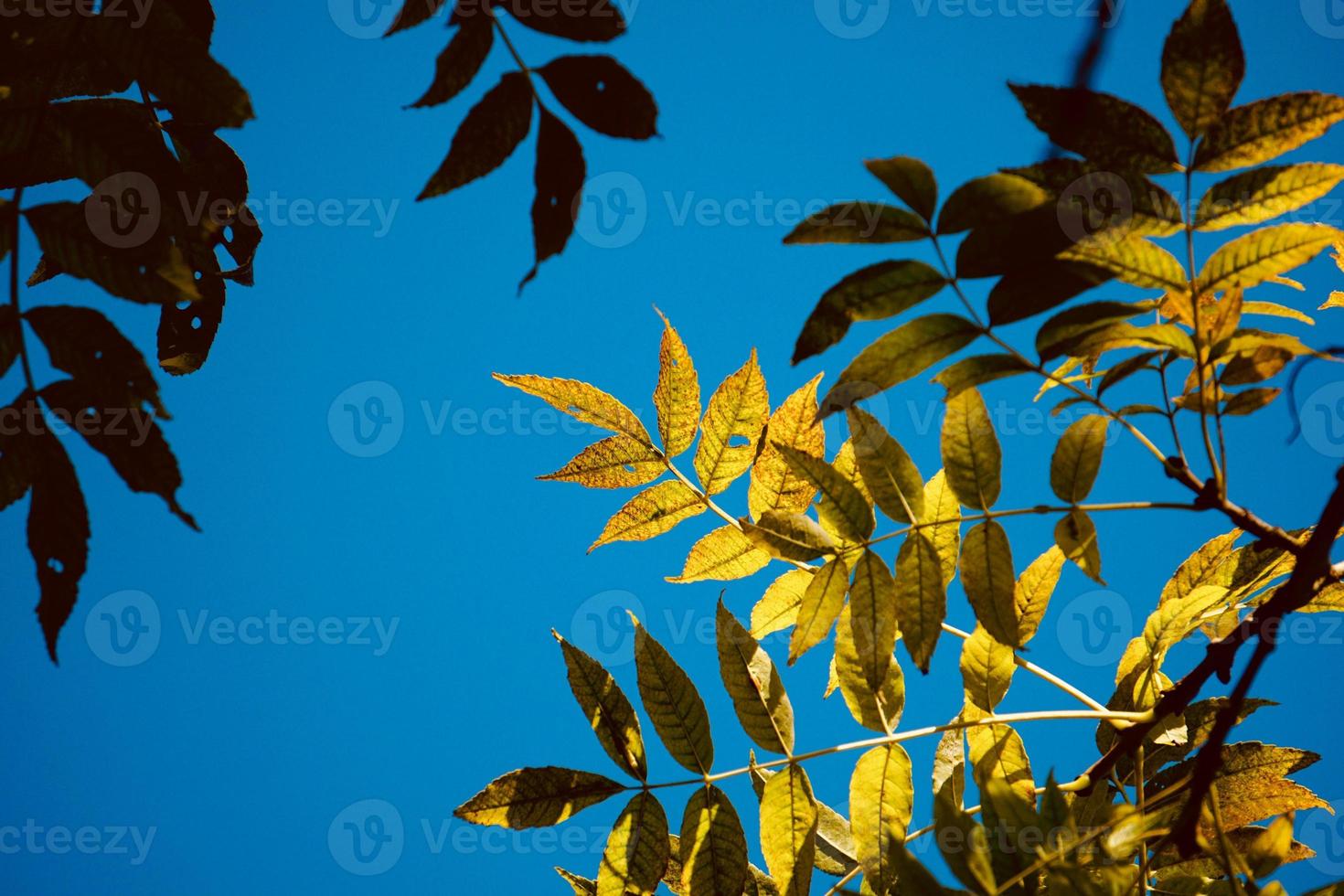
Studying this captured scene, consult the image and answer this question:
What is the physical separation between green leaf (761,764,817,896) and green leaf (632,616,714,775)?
3.5 inches

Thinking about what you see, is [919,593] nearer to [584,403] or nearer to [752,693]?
[752,693]

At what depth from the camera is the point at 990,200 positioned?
87 cm

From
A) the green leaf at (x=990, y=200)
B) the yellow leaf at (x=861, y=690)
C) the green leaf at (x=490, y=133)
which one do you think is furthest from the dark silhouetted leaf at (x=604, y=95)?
the yellow leaf at (x=861, y=690)

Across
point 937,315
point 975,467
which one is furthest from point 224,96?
point 975,467

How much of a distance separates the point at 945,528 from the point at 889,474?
11 centimetres

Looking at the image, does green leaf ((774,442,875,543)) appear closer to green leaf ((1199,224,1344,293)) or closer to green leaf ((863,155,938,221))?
green leaf ((863,155,938,221))

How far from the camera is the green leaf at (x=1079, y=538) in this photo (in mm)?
1026

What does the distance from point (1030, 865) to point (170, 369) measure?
4.17 ft

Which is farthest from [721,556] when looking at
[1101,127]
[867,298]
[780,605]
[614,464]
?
[1101,127]

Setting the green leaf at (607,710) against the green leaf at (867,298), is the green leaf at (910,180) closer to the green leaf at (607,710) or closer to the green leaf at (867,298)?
the green leaf at (867,298)

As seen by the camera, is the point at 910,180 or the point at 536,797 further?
the point at 536,797

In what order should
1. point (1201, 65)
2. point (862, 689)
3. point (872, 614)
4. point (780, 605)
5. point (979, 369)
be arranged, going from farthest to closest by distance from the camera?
point (780, 605) < point (862, 689) < point (872, 614) < point (979, 369) < point (1201, 65)

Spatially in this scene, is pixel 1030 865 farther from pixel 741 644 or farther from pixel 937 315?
pixel 937 315

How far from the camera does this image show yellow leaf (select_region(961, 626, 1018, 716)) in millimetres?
1158
